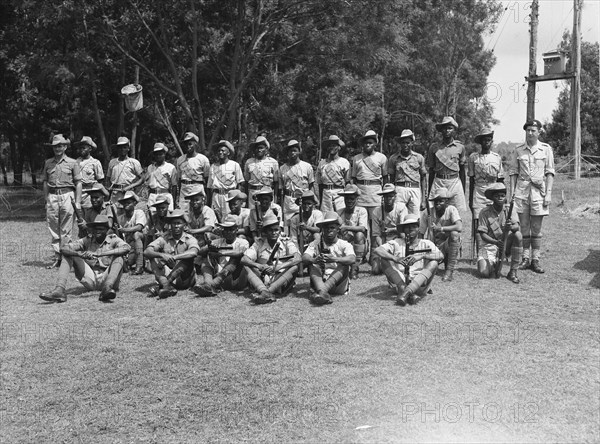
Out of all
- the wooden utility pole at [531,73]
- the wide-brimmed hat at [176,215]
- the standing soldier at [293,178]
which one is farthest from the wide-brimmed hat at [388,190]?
the wooden utility pole at [531,73]

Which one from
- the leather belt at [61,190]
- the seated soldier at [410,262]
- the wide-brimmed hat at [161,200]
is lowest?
the seated soldier at [410,262]

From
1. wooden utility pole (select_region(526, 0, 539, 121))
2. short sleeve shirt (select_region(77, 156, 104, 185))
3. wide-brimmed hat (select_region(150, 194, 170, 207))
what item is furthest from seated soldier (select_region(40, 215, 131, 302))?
wooden utility pole (select_region(526, 0, 539, 121))

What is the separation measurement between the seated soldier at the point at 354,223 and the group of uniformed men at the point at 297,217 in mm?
17

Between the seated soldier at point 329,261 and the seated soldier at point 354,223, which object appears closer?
the seated soldier at point 329,261

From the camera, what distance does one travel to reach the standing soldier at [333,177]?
10430 mm

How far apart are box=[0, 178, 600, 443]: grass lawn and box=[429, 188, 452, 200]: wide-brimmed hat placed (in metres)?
1.23

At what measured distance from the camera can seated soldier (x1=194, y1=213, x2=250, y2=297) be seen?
9.28 metres

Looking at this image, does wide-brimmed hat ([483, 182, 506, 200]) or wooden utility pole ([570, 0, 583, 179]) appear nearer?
wide-brimmed hat ([483, 182, 506, 200])

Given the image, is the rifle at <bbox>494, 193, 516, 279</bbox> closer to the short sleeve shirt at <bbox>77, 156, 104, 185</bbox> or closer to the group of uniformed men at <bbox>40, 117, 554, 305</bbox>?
the group of uniformed men at <bbox>40, 117, 554, 305</bbox>

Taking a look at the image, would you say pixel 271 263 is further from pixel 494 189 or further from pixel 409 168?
pixel 494 189

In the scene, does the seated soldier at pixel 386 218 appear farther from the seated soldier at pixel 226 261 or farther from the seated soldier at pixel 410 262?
the seated soldier at pixel 226 261

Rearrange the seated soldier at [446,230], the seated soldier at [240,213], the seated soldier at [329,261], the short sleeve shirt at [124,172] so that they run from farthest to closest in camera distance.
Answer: the short sleeve shirt at [124,172] → the seated soldier at [240,213] → the seated soldier at [446,230] → the seated soldier at [329,261]

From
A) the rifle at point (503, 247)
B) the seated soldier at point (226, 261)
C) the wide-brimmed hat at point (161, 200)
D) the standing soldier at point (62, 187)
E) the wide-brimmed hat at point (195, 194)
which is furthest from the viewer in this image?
the standing soldier at point (62, 187)

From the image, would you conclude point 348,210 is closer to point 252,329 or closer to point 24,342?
point 252,329
